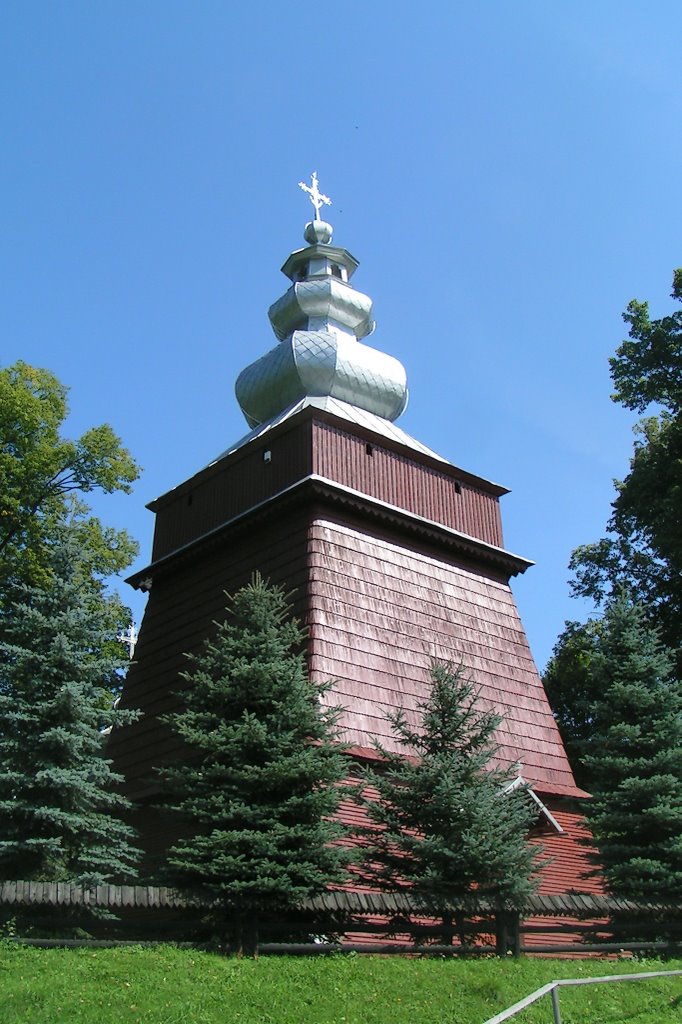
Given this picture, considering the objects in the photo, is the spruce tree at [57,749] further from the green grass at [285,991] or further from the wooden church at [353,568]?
the wooden church at [353,568]

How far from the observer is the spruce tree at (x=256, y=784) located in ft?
43.9

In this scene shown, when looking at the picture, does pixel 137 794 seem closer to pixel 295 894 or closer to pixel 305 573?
pixel 305 573

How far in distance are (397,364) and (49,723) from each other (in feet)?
51.3

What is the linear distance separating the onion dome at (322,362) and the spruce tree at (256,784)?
11135mm

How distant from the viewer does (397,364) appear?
27922 mm

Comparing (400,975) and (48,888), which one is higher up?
(48,888)

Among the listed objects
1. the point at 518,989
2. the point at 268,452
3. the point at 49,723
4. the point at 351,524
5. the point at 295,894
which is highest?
the point at 268,452

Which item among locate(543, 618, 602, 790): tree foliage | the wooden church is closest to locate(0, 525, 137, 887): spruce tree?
the wooden church

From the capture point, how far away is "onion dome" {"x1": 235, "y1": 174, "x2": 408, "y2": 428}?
26.7 m

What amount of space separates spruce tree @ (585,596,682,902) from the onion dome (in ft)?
32.2

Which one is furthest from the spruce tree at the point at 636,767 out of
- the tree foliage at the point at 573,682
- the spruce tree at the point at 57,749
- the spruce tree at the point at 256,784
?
the tree foliage at the point at 573,682

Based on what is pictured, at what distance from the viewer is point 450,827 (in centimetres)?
1466

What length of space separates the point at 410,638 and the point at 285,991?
34.2 ft

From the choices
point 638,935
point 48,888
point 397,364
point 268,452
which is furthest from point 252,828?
point 397,364
